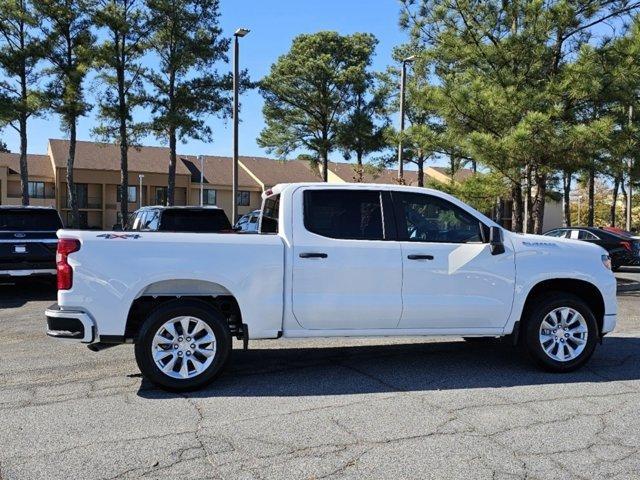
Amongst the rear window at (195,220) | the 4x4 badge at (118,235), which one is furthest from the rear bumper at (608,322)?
the rear window at (195,220)

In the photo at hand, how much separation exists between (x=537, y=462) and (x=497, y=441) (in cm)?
40

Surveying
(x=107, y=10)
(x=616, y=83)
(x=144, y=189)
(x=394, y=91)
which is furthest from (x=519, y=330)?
(x=144, y=189)

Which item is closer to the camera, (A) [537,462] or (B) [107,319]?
(A) [537,462]

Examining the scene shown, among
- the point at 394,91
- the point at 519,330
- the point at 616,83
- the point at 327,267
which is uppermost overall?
the point at 394,91

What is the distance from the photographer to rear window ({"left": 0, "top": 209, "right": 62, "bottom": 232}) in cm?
1227

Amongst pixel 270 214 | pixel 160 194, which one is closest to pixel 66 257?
pixel 270 214

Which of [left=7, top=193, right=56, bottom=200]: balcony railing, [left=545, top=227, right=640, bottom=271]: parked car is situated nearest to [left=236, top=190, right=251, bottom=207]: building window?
[left=7, top=193, right=56, bottom=200]: balcony railing

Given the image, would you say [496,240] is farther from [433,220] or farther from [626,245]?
[626,245]

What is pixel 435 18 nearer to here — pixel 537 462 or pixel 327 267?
pixel 327 267

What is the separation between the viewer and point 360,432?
4.74 meters

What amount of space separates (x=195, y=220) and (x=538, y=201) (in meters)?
8.78

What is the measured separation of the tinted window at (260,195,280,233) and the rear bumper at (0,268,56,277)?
6558mm

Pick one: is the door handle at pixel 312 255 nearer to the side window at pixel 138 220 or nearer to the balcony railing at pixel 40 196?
the side window at pixel 138 220

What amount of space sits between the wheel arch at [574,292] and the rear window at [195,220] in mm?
7649
